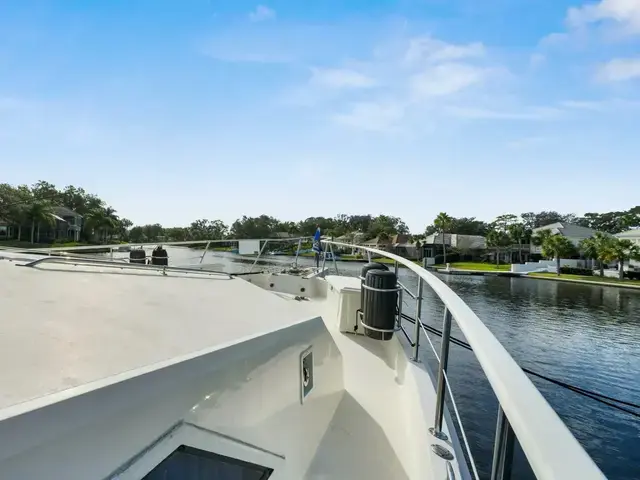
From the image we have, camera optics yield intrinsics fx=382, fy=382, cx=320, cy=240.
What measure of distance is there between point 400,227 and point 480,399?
8074 centimetres

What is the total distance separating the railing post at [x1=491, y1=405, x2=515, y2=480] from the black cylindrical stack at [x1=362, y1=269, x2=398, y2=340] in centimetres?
249

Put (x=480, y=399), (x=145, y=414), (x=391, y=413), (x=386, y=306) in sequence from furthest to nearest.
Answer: (x=480, y=399), (x=386, y=306), (x=391, y=413), (x=145, y=414)

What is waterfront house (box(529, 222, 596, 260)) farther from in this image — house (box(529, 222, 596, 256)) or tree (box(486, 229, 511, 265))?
tree (box(486, 229, 511, 265))

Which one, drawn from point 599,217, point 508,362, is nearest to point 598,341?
point 508,362

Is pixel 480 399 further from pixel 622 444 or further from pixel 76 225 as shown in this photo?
pixel 76 225

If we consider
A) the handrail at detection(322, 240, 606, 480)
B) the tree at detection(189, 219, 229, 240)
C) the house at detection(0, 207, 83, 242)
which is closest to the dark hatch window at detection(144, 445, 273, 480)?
the handrail at detection(322, 240, 606, 480)

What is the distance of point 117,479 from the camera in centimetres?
82

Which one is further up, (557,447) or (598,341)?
(557,447)

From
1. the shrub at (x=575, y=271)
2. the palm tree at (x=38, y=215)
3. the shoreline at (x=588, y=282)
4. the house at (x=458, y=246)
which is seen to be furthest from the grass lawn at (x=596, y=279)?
the palm tree at (x=38, y=215)

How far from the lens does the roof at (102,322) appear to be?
98 cm

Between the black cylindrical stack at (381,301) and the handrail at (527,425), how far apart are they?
2.36 meters

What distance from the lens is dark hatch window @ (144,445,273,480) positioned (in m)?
0.96

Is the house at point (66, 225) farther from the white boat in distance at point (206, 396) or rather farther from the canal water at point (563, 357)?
the white boat in distance at point (206, 396)

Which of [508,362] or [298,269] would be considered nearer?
[508,362]
